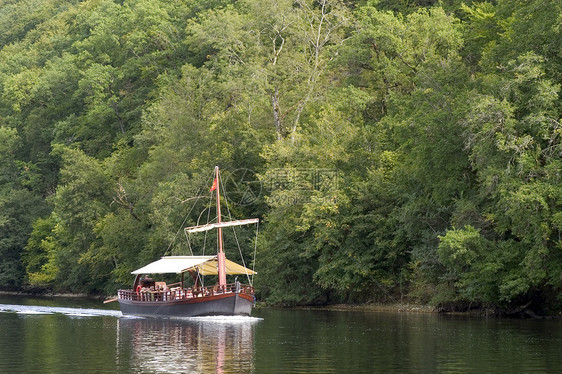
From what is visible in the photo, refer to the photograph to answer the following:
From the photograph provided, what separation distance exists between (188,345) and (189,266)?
718 inches

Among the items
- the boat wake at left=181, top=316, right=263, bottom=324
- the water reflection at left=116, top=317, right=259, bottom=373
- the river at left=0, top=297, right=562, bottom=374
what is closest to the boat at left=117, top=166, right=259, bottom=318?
the boat wake at left=181, top=316, right=263, bottom=324

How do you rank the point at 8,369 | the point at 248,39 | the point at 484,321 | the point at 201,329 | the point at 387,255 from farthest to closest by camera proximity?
the point at 248,39 → the point at 387,255 → the point at 484,321 → the point at 201,329 → the point at 8,369

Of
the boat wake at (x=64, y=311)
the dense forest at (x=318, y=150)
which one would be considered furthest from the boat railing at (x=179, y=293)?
the dense forest at (x=318, y=150)

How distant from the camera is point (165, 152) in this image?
272ft

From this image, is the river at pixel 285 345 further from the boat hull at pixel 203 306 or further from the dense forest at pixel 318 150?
the dense forest at pixel 318 150

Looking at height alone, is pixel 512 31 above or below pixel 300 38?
below

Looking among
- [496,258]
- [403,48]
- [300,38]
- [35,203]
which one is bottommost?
[496,258]

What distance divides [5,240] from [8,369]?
77521 mm

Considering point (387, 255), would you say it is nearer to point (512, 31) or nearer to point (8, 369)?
point (512, 31)

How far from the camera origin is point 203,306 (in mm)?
53719

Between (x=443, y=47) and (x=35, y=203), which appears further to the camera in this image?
(x=35, y=203)

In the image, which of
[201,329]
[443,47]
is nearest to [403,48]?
[443,47]

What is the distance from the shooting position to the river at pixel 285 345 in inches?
1177

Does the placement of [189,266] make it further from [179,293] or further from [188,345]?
[188,345]
